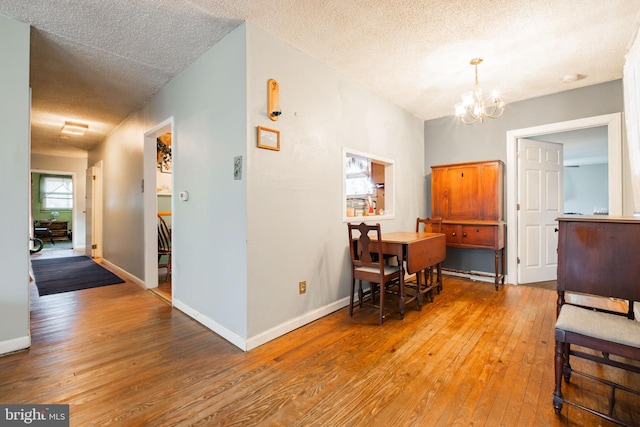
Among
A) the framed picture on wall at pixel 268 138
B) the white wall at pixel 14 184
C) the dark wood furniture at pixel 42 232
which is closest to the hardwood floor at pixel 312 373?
the white wall at pixel 14 184

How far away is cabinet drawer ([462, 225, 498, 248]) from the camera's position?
3.52 m

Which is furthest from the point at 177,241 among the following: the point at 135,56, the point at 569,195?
the point at 569,195

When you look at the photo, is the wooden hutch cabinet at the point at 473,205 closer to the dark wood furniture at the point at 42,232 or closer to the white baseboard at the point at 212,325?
the white baseboard at the point at 212,325

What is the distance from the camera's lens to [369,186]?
14.1ft

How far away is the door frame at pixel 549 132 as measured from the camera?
10.1 feet

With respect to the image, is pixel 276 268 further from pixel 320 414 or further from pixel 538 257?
pixel 538 257

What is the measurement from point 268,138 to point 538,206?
12.2 ft

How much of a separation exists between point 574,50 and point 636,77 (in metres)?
0.55

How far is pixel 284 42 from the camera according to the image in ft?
7.68

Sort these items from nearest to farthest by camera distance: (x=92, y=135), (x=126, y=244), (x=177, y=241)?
1. (x=177, y=241)
2. (x=126, y=244)
3. (x=92, y=135)

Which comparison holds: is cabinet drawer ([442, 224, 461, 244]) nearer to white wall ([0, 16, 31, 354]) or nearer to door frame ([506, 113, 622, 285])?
door frame ([506, 113, 622, 285])

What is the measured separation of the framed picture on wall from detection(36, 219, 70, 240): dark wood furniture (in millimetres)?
9401

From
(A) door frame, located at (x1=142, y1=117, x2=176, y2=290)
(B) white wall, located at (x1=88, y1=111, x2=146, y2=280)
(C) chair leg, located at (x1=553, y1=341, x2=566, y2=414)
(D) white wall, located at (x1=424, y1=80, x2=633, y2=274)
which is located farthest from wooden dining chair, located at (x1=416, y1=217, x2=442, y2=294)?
(B) white wall, located at (x1=88, y1=111, x2=146, y2=280)

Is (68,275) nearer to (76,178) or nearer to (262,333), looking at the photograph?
(262,333)
